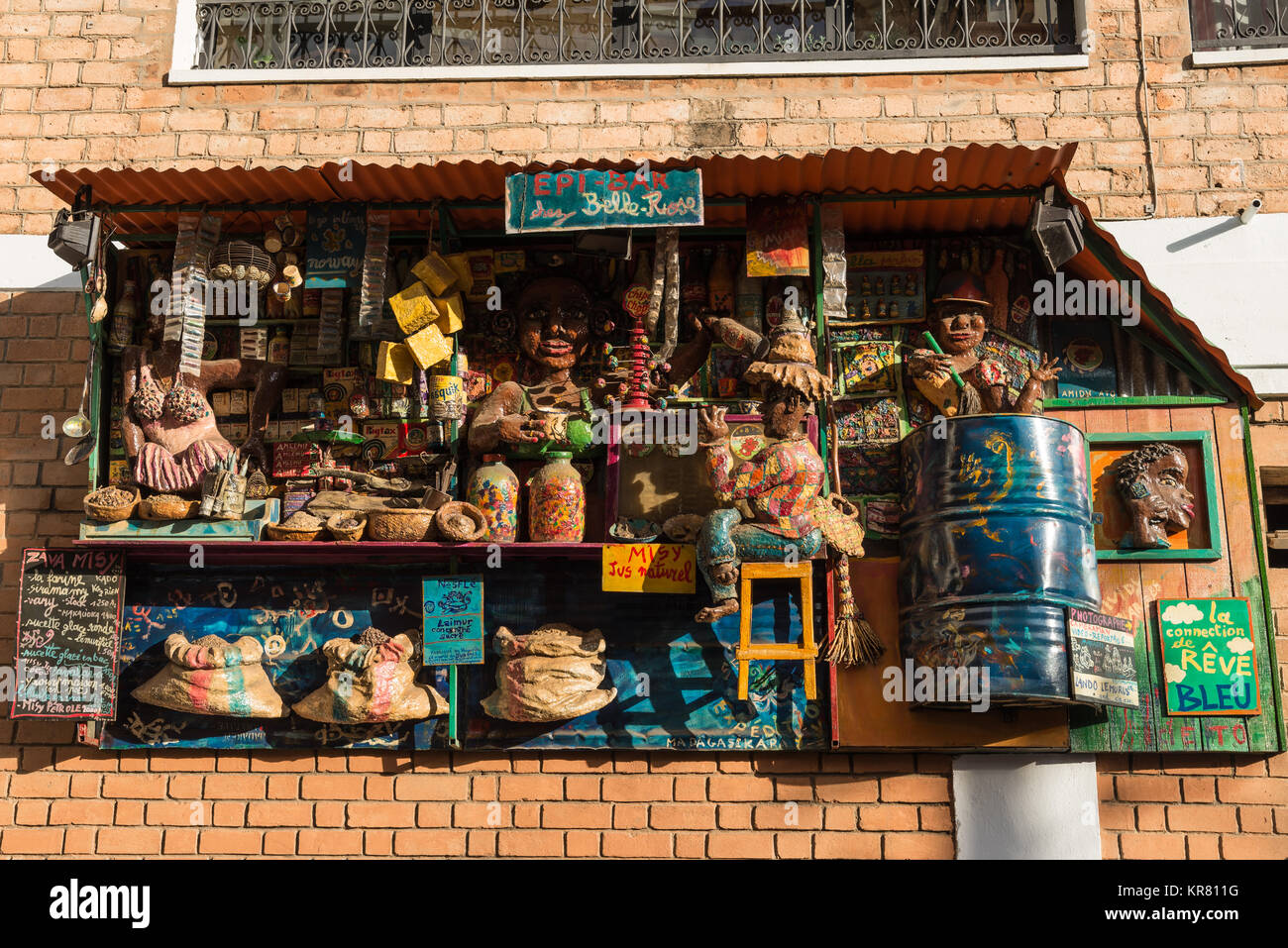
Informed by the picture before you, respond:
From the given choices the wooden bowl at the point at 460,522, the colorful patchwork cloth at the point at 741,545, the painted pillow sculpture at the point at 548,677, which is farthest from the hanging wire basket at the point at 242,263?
the colorful patchwork cloth at the point at 741,545

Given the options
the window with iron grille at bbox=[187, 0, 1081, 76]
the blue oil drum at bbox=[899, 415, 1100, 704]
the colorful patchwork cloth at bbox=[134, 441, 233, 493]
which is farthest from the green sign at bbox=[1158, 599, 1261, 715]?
the colorful patchwork cloth at bbox=[134, 441, 233, 493]

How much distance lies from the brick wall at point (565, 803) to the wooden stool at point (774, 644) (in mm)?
642

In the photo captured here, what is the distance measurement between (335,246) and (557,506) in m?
1.87

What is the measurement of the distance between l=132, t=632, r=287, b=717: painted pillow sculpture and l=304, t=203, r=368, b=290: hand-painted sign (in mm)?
1944

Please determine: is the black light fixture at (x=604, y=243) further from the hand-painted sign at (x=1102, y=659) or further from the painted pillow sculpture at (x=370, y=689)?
the hand-painted sign at (x=1102, y=659)

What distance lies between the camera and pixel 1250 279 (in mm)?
7695

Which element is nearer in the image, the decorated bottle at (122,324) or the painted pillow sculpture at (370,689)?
the painted pillow sculpture at (370,689)

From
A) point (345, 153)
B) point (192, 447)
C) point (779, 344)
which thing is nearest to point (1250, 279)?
point (779, 344)

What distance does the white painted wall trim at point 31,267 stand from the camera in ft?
26.6

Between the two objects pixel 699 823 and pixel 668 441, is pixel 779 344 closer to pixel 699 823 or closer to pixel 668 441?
pixel 668 441

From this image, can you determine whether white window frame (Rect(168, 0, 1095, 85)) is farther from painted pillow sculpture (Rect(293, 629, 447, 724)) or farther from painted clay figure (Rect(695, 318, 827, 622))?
painted pillow sculpture (Rect(293, 629, 447, 724))

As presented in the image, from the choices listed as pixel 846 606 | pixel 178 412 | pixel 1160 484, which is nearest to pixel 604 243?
pixel 846 606

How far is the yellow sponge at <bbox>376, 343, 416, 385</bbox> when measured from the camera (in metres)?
7.23

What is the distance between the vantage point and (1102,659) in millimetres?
6609
